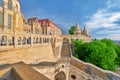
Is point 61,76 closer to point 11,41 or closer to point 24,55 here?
point 24,55

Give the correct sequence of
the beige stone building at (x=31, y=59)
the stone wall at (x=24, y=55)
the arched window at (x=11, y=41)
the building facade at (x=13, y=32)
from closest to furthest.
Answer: the beige stone building at (x=31, y=59), the stone wall at (x=24, y=55), the building facade at (x=13, y=32), the arched window at (x=11, y=41)

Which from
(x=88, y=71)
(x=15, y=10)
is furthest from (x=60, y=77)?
(x=15, y=10)

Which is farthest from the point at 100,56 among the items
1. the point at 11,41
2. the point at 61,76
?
the point at 11,41

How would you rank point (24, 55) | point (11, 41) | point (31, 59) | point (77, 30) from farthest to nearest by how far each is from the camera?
point (77, 30) → point (31, 59) → point (24, 55) → point (11, 41)

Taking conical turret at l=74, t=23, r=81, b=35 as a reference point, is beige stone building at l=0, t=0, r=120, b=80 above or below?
below

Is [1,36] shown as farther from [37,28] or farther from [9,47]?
[37,28]

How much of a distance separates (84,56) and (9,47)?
2762cm

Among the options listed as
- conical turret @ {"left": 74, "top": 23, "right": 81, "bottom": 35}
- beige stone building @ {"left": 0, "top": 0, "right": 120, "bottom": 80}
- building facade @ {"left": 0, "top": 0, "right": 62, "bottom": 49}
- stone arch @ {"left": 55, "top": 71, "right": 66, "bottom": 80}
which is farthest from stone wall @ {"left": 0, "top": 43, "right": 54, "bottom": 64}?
conical turret @ {"left": 74, "top": 23, "right": 81, "bottom": 35}

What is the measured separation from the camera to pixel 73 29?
8919 cm

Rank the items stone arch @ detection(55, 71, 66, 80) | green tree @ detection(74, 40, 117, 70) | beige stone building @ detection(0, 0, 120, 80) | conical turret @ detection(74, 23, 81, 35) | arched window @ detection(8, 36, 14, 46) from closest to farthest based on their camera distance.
Answer: beige stone building @ detection(0, 0, 120, 80) → arched window @ detection(8, 36, 14, 46) → stone arch @ detection(55, 71, 66, 80) → green tree @ detection(74, 40, 117, 70) → conical turret @ detection(74, 23, 81, 35)

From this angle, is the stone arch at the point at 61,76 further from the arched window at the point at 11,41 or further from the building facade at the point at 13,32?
the arched window at the point at 11,41

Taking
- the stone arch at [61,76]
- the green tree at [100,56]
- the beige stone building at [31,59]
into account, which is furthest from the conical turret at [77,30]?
the stone arch at [61,76]

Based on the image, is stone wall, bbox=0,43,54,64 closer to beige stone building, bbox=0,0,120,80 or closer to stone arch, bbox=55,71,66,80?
beige stone building, bbox=0,0,120,80

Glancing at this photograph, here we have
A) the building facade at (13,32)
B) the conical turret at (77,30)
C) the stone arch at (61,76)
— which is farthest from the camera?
the conical turret at (77,30)
